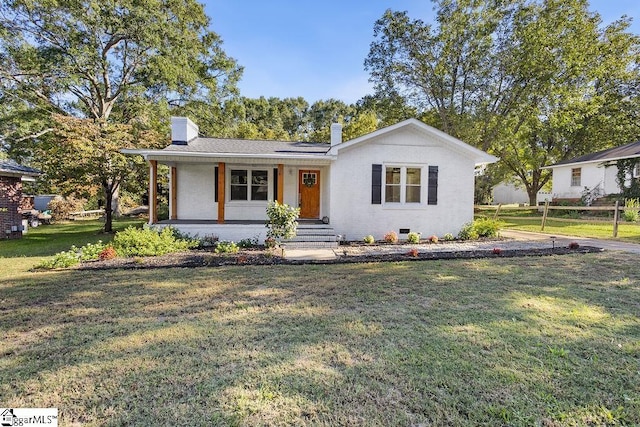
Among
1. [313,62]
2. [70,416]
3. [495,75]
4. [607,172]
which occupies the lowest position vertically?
[70,416]

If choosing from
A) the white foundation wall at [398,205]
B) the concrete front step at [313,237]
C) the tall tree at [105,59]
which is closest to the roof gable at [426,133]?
the white foundation wall at [398,205]

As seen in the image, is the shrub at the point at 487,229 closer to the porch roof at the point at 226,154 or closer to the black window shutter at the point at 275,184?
the porch roof at the point at 226,154

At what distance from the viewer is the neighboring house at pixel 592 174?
21.0m

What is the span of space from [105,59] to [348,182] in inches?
730

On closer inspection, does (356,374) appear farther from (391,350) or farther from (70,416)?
(70,416)

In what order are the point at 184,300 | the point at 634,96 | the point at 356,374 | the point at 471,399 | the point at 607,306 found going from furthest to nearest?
the point at 634,96
the point at 184,300
the point at 607,306
the point at 356,374
the point at 471,399

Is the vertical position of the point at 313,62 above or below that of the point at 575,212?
above

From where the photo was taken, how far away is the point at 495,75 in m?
19.8

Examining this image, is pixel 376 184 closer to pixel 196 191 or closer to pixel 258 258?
pixel 258 258

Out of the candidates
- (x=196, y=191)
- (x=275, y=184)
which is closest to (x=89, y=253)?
(x=196, y=191)

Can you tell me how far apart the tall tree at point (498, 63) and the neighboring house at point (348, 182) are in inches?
409

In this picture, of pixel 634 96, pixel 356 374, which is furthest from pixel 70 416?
pixel 634 96

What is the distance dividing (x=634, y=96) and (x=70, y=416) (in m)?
36.8

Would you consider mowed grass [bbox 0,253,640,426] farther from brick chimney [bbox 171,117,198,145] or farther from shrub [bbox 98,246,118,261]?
brick chimney [bbox 171,117,198,145]
